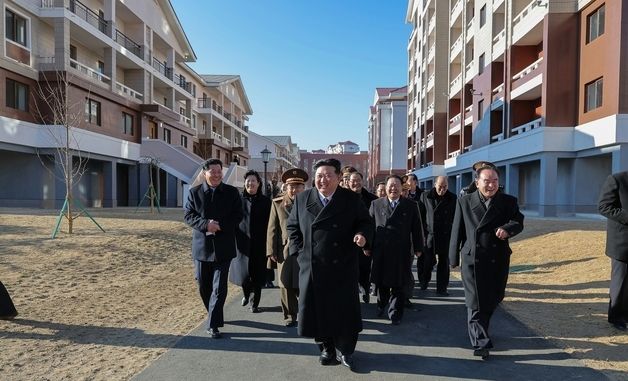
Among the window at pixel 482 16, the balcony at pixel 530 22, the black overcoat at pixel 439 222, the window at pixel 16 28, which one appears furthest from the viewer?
the window at pixel 482 16

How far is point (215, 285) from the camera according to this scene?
521cm

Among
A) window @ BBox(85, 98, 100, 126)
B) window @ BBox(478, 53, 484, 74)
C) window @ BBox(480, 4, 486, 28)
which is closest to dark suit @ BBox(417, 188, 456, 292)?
window @ BBox(85, 98, 100, 126)

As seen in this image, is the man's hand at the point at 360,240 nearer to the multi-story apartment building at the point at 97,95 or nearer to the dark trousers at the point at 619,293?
the dark trousers at the point at 619,293

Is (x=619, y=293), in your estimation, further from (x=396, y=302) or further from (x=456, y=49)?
(x=456, y=49)

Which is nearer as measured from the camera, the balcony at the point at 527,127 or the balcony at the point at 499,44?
the balcony at the point at 527,127

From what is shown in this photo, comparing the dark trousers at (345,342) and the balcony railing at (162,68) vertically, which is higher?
the balcony railing at (162,68)

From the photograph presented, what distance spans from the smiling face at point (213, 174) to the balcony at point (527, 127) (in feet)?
65.5

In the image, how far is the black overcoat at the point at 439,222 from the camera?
7.61 metres

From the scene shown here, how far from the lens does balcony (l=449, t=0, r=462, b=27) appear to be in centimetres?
3516

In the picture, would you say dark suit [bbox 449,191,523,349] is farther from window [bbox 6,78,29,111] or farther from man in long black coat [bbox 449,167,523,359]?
window [bbox 6,78,29,111]

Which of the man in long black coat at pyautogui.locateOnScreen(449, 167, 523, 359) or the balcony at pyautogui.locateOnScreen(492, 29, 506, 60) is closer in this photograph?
the man in long black coat at pyautogui.locateOnScreen(449, 167, 523, 359)

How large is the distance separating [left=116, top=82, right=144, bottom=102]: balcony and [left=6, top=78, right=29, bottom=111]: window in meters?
6.15

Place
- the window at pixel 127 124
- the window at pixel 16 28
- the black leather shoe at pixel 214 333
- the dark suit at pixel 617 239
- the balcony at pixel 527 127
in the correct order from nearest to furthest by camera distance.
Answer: the black leather shoe at pixel 214 333
the dark suit at pixel 617 239
the window at pixel 16 28
the balcony at pixel 527 127
the window at pixel 127 124

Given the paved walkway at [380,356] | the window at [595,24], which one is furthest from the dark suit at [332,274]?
the window at [595,24]
